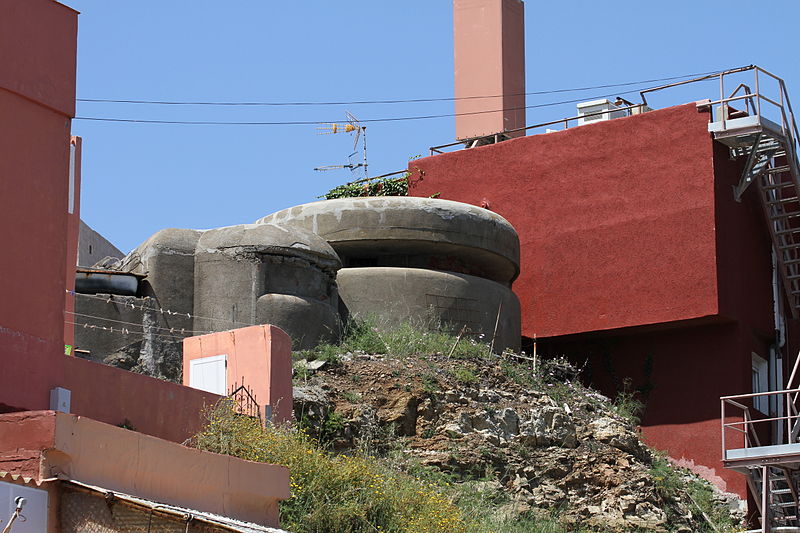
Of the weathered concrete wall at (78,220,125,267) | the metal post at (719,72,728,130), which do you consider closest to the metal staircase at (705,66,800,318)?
the metal post at (719,72,728,130)

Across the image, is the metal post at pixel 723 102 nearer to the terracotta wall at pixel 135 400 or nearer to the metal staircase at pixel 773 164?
the metal staircase at pixel 773 164

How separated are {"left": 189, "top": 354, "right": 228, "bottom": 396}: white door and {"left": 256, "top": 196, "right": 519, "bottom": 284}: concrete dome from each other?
624 cm

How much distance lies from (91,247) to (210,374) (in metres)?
10.1

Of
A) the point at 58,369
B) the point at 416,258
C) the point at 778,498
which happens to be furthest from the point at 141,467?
the point at 778,498

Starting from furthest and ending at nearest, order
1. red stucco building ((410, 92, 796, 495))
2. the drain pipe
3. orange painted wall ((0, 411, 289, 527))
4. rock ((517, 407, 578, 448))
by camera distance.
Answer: the drain pipe → red stucco building ((410, 92, 796, 495)) → rock ((517, 407, 578, 448)) → orange painted wall ((0, 411, 289, 527))

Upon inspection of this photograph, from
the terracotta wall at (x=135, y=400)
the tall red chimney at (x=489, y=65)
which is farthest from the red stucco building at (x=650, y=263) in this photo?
the terracotta wall at (x=135, y=400)

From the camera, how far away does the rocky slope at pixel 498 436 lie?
17.4m

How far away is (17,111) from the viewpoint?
1180cm

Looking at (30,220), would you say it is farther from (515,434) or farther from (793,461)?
(793,461)

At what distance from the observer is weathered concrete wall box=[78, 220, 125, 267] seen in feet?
80.2

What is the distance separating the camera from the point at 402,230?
21875 millimetres

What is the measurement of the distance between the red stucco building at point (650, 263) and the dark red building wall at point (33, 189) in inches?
509

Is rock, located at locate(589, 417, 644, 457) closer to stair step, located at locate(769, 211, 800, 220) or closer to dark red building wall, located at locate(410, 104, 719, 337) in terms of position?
dark red building wall, located at locate(410, 104, 719, 337)

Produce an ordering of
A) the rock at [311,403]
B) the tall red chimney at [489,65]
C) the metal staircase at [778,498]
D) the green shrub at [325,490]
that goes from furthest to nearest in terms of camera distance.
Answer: the tall red chimney at [489,65]
the metal staircase at [778,498]
the rock at [311,403]
the green shrub at [325,490]
